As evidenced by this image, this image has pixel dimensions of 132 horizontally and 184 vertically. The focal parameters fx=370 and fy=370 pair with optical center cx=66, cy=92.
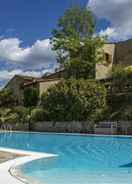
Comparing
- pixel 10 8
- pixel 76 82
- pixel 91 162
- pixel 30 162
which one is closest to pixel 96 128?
pixel 76 82

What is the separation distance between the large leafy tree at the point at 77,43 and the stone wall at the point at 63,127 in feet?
25.9

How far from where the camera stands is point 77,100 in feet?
102

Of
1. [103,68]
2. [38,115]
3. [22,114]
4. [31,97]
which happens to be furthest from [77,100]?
[31,97]

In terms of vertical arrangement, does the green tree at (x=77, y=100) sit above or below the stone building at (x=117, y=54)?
below

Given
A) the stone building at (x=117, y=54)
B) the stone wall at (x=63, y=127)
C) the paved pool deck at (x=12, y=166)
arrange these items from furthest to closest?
1. the stone building at (x=117, y=54)
2. the stone wall at (x=63, y=127)
3. the paved pool deck at (x=12, y=166)

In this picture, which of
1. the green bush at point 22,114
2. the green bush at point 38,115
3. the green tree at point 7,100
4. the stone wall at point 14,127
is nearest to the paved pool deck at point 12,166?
the green bush at point 38,115

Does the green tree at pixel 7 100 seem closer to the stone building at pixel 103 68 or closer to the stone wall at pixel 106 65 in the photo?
the stone building at pixel 103 68

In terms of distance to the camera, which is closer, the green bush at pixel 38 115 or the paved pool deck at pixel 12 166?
the paved pool deck at pixel 12 166

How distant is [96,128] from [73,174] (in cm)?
1871

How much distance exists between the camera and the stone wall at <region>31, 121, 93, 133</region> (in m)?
30.7

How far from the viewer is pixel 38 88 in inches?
1650

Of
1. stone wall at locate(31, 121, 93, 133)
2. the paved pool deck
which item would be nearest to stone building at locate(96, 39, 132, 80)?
stone wall at locate(31, 121, 93, 133)

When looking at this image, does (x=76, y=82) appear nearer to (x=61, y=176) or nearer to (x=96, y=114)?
(x=96, y=114)

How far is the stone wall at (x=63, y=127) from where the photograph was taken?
3065 cm
